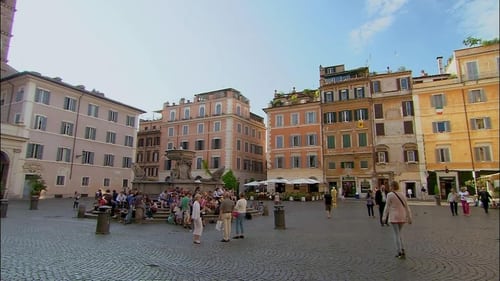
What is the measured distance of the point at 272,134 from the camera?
49.5 metres

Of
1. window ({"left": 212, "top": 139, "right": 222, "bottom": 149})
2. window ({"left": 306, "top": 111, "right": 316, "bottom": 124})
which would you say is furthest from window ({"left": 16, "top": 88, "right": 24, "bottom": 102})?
window ({"left": 212, "top": 139, "right": 222, "bottom": 149})

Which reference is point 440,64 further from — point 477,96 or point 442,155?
point 442,155

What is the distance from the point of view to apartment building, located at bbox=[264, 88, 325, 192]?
45.4 metres

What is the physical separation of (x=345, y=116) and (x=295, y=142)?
843cm

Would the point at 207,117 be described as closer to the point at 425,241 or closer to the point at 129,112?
the point at 129,112

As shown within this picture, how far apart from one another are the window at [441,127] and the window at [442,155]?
0.16 meters

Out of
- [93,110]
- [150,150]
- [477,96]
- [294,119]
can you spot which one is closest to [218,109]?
[294,119]

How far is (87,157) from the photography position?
39938mm

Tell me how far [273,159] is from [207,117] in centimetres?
1478

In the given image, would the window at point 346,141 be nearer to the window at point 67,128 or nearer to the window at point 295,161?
the window at point 295,161

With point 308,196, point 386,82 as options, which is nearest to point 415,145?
point 386,82

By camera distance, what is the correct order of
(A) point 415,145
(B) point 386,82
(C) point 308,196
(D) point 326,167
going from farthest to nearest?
(D) point 326,167 < (C) point 308,196 < (B) point 386,82 < (A) point 415,145

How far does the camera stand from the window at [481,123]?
1.85m

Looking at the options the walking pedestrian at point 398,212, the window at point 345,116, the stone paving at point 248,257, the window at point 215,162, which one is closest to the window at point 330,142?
the window at point 345,116
